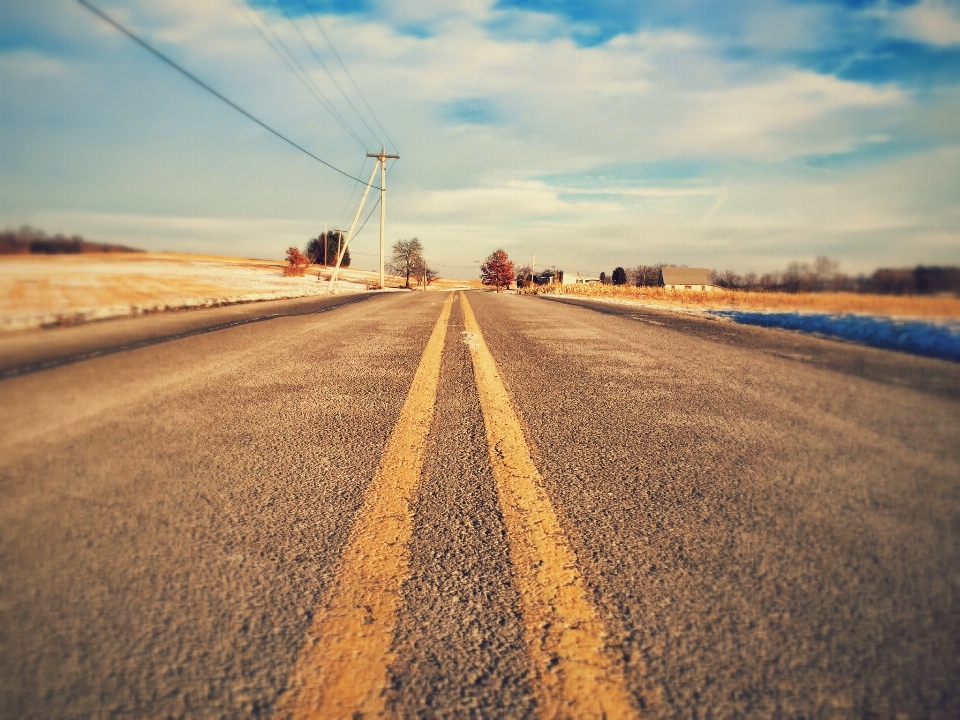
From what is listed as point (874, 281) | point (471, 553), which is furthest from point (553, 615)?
point (874, 281)

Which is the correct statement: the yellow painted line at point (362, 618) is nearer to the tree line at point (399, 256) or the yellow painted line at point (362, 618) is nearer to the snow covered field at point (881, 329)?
the snow covered field at point (881, 329)

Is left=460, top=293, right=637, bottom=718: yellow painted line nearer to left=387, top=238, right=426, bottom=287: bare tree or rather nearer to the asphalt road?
the asphalt road

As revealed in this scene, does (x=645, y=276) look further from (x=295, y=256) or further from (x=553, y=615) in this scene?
(x=553, y=615)

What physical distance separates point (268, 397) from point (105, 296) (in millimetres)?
1186

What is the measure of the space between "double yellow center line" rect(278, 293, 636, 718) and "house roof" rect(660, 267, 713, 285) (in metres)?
108

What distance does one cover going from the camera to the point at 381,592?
139 centimetres

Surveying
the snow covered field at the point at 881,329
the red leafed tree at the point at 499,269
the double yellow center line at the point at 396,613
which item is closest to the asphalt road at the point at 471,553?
the double yellow center line at the point at 396,613

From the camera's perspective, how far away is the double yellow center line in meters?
1.06

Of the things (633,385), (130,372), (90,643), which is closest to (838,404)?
(633,385)

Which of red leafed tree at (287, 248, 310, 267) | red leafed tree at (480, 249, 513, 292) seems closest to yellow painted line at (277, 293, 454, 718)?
red leafed tree at (287, 248, 310, 267)

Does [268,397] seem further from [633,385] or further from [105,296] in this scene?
[633,385]

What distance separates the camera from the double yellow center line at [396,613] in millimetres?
1062

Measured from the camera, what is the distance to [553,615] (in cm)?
131

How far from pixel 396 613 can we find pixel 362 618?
9 centimetres
